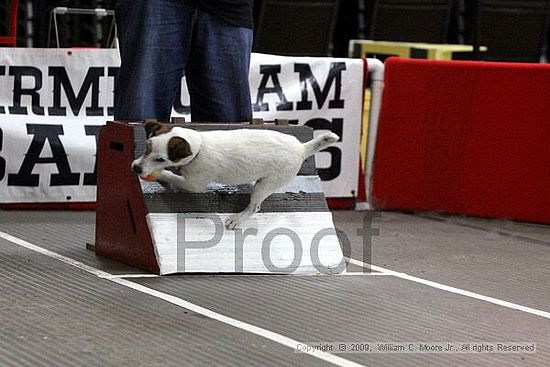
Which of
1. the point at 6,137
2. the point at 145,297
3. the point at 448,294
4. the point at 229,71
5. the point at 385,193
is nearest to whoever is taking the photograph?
the point at 145,297

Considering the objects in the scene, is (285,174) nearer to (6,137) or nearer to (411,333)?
(411,333)

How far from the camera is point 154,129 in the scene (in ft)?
13.5

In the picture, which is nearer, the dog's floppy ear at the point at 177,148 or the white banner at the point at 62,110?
the dog's floppy ear at the point at 177,148

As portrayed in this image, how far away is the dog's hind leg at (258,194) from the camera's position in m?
4.27

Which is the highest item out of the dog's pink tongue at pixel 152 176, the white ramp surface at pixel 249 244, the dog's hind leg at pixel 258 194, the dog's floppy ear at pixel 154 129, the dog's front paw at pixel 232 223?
the dog's floppy ear at pixel 154 129

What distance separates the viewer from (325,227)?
4.43 meters

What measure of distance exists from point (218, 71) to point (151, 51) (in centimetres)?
28

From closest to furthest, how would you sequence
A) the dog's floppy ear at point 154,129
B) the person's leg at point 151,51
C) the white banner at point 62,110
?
the dog's floppy ear at point 154,129
the person's leg at point 151,51
the white banner at point 62,110

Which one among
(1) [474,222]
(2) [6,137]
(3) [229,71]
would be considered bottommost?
(1) [474,222]

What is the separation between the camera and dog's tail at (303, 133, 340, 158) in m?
4.27

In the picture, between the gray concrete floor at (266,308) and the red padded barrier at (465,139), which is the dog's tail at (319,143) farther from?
the red padded barrier at (465,139)

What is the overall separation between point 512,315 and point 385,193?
226 cm

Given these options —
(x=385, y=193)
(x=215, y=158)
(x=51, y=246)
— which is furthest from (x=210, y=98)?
(x=385, y=193)

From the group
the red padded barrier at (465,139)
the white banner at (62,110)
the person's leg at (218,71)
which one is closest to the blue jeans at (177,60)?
the person's leg at (218,71)
